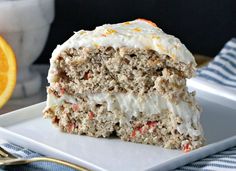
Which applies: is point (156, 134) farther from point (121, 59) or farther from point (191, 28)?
point (191, 28)

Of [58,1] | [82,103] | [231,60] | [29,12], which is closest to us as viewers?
[82,103]

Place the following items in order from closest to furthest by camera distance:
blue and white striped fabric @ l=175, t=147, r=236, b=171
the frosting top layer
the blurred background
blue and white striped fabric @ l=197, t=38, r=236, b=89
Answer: blue and white striped fabric @ l=175, t=147, r=236, b=171 → the frosting top layer → blue and white striped fabric @ l=197, t=38, r=236, b=89 → the blurred background

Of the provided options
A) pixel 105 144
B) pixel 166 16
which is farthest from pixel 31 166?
pixel 166 16

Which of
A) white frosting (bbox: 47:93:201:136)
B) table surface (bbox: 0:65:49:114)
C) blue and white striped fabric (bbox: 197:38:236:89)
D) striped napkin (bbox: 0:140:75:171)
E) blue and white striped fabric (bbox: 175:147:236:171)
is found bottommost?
table surface (bbox: 0:65:49:114)

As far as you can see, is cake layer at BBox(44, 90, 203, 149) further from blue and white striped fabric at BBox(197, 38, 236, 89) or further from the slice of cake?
blue and white striped fabric at BBox(197, 38, 236, 89)

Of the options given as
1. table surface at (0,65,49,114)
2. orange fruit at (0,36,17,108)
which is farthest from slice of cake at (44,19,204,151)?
table surface at (0,65,49,114)

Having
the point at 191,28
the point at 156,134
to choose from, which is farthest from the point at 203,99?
the point at 191,28
